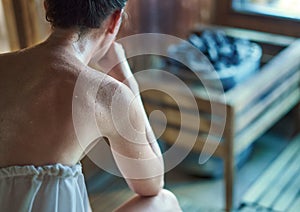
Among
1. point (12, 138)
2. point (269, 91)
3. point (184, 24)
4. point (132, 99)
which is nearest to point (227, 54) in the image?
point (269, 91)

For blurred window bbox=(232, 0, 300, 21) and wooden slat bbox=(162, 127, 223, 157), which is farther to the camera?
blurred window bbox=(232, 0, 300, 21)

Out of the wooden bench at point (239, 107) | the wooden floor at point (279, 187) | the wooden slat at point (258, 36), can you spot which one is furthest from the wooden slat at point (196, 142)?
the wooden slat at point (258, 36)

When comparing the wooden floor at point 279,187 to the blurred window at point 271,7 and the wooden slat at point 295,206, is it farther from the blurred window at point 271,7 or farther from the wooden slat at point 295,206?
the blurred window at point 271,7

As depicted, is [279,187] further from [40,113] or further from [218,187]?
[40,113]

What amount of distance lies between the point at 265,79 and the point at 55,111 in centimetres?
124

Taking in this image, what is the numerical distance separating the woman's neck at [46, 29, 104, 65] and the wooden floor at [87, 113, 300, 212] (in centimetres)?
115

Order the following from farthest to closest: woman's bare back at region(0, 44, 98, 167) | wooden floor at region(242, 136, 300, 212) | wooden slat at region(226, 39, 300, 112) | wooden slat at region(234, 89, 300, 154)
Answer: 1. wooden floor at region(242, 136, 300, 212)
2. wooden slat at region(234, 89, 300, 154)
3. wooden slat at region(226, 39, 300, 112)
4. woman's bare back at region(0, 44, 98, 167)

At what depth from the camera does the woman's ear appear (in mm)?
1083

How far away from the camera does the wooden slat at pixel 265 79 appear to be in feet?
6.34

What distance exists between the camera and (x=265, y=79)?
207 centimetres

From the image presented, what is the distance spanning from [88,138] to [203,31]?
5.01 ft

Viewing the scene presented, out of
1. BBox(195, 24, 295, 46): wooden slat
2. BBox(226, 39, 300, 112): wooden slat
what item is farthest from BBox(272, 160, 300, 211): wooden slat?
BBox(195, 24, 295, 46): wooden slat

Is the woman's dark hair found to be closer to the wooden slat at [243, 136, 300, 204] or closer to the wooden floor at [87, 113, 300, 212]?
the wooden floor at [87, 113, 300, 212]

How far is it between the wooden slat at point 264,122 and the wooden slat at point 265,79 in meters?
0.13
